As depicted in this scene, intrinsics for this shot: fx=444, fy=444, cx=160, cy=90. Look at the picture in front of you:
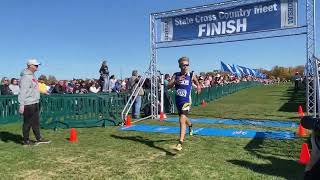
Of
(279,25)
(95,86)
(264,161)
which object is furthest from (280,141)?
(95,86)

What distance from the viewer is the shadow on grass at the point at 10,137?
11.3 m

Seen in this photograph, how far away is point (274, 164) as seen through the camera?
7.90 m

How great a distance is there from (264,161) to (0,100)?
11699 mm

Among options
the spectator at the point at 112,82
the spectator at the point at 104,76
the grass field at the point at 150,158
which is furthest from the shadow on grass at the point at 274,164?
the spectator at the point at 112,82

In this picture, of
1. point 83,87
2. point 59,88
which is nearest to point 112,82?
point 83,87

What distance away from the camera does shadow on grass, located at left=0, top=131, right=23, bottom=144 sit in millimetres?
11273

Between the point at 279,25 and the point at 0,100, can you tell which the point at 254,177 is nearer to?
the point at 279,25

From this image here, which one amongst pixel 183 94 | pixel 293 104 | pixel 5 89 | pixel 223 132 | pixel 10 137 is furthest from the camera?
pixel 293 104

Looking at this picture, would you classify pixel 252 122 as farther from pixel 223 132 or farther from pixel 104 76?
pixel 104 76

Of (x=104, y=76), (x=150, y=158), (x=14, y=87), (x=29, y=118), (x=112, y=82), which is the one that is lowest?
(x=150, y=158)

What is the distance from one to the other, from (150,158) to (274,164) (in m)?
2.33

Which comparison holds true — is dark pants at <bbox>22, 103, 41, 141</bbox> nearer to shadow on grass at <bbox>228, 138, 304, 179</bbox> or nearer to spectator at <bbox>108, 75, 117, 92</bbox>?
shadow on grass at <bbox>228, 138, 304, 179</bbox>

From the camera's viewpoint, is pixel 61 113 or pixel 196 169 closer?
pixel 196 169

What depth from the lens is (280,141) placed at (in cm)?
1045
